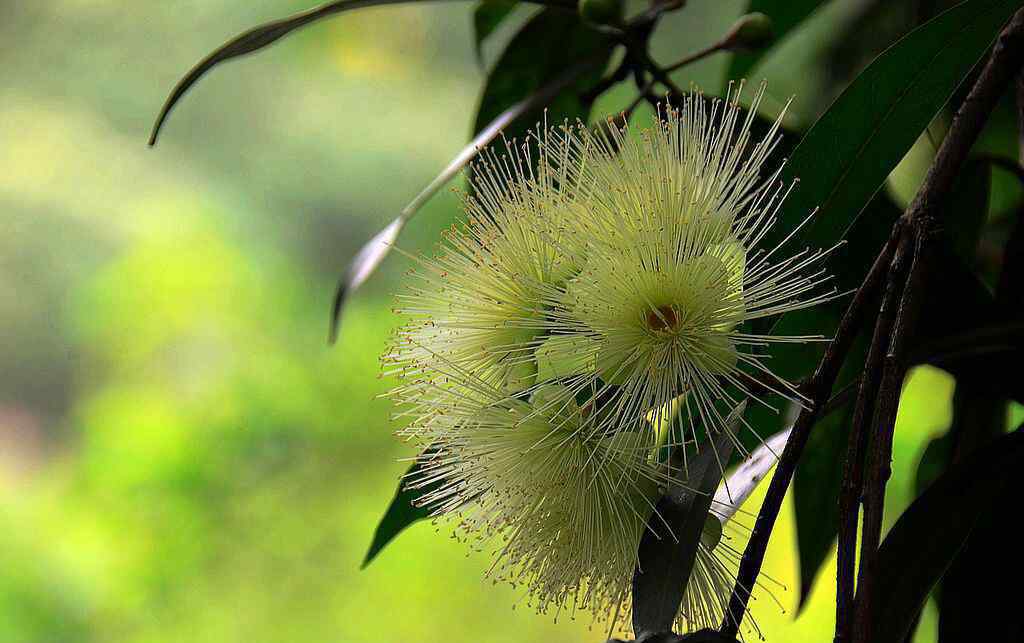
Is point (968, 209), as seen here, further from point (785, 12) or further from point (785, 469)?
point (785, 469)

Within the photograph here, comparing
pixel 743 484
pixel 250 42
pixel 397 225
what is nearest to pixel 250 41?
pixel 250 42

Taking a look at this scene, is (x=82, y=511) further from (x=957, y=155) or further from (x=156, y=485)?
(x=957, y=155)

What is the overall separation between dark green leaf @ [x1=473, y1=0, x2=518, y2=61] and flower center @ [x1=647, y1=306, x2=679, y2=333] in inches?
17.9

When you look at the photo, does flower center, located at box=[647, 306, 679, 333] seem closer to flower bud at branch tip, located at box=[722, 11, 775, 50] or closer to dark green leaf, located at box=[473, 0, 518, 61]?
flower bud at branch tip, located at box=[722, 11, 775, 50]

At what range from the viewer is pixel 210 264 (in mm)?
2016

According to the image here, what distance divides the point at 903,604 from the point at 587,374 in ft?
0.58

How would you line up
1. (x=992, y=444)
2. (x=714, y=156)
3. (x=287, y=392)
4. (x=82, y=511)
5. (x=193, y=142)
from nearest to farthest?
(x=714, y=156) → (x=992, y=444) → (x=82, y=511) → (x=287, y=392) → (x=193, y=142)

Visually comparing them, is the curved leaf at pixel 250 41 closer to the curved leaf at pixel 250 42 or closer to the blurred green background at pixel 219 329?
the curved leaf at pixel 250 42

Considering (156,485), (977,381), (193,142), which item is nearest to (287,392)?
(156,485)

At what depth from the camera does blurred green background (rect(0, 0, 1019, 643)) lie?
183 centimetres

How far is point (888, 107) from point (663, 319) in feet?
0.55

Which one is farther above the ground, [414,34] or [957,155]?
[414,34]

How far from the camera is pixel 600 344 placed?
0.41 m

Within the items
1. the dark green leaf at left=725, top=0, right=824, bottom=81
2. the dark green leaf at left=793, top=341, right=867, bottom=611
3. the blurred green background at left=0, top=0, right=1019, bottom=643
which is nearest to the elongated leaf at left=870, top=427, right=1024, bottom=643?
the dark green leaf at left=793, top=341, right=867, bottom=611
